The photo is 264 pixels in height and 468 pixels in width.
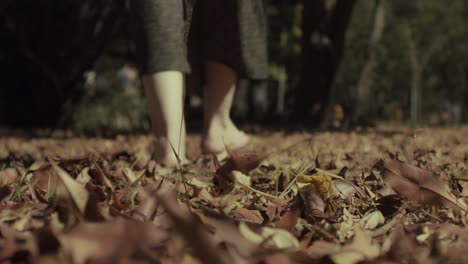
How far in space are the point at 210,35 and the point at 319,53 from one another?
5.42 meters

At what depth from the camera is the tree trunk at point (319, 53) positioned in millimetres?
8398

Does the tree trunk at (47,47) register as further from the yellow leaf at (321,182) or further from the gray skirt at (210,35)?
the yellow leaf at (321,182)

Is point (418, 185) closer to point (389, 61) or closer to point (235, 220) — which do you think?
point (235, 220)

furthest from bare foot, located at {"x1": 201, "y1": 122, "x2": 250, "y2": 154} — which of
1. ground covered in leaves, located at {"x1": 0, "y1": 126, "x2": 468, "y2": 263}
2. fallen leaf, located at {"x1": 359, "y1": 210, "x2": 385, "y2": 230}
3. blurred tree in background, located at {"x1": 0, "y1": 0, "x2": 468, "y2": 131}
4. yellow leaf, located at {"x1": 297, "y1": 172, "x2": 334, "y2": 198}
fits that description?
blurred tree in background, located at {"x1": 0, "y1": 0, "x2": 468, "y2": 131}

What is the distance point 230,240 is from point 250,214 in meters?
0.43

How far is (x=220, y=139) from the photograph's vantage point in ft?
11.0

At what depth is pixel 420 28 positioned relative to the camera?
27.7m

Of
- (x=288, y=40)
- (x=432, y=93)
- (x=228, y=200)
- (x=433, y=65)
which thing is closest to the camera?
(x=228, y=200)

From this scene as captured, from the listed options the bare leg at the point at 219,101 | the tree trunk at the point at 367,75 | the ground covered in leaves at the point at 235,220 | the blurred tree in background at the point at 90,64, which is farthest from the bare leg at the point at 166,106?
the tree trunk at the point at 367,75

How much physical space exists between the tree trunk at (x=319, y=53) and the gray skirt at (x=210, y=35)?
4.85 meters

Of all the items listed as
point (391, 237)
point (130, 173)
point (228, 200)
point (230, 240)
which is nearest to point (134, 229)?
point (230, 240)

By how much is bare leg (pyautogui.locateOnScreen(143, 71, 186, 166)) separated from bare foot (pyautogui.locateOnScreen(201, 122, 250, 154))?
480 mm

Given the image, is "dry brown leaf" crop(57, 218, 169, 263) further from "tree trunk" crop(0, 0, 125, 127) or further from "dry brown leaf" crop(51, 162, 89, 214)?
"tree trunk" crop(0, 0, 125, 127)

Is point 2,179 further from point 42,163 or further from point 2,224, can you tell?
point 2,224
